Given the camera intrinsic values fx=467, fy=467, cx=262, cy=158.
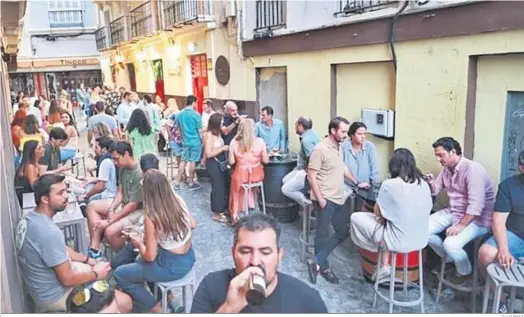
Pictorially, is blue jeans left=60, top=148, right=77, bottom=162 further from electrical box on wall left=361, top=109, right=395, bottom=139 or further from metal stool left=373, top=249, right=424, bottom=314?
metal stool left=373, top=249, right=424, bottom=314

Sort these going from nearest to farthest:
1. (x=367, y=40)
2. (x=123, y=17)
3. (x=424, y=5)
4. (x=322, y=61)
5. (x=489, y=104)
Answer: (x=489, y=104)
(x=424, y=5)
(x=367, y=40)
(x=322, y=61)
(x=123, y=17)

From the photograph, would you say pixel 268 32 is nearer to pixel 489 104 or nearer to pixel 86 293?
pixel 489 104

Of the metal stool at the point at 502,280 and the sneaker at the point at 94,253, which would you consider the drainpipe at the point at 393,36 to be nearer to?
the metal stool at the point at 502,280

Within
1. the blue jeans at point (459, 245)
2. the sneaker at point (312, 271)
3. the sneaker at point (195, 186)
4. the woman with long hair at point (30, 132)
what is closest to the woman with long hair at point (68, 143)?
the woman with long hair at point (30, 132)

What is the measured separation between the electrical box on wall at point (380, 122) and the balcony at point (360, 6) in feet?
2.92

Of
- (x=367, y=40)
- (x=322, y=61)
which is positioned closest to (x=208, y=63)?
(x=322, y=61)

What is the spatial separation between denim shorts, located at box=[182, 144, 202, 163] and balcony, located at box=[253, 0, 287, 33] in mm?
1839

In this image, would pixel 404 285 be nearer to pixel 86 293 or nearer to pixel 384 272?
pixel 384 272

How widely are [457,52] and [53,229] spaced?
2.79 meters

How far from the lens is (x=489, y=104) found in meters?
3.12

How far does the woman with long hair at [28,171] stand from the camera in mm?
3471

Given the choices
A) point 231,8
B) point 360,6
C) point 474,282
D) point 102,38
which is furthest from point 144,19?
point 474,282

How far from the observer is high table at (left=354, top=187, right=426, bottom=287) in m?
3.06

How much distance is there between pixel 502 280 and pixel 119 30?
13.8m
